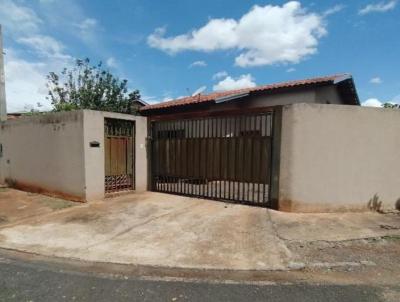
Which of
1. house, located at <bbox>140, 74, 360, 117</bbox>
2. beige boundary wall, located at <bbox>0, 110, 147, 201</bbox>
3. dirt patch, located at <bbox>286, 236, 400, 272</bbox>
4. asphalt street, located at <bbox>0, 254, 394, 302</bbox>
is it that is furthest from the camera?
house, located at <bbox>140, 74, 360, 117</bbox>

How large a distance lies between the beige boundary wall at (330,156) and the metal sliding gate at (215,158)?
55cm

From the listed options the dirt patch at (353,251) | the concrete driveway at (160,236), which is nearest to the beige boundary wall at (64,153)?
the concrete driveway at (160,236)

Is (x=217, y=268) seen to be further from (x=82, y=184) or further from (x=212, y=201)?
(x=82, y=184)

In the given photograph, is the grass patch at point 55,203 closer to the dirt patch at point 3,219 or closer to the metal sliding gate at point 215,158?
the dirt patch at point 3,219

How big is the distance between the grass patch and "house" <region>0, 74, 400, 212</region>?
0.82 feet

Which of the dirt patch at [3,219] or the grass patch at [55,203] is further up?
the grass patch at [55,203]

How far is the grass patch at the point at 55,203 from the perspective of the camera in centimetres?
789

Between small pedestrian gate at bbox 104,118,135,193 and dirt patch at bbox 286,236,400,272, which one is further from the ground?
small pedestrian gate at bbox 104,118,135,193

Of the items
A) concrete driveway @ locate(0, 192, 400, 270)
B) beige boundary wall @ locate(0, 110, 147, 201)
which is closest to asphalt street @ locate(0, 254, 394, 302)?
concrete driveway @ locate(0, 192, 400, 270)

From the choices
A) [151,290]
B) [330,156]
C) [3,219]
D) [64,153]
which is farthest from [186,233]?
[64,153]

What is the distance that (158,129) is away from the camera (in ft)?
31.8

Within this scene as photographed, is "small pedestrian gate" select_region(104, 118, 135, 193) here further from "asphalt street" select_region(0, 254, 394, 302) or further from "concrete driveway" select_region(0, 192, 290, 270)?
"asphalt street" select_region(0, 254, 394, 302)

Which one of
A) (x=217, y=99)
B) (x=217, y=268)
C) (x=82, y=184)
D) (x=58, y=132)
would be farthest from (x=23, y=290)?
(x=217, y=99)

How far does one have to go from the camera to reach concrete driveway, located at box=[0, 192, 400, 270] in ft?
15.1
